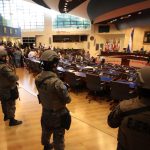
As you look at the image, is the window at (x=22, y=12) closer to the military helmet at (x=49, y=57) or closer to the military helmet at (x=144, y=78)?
the military helmet at (x=49, y=57)

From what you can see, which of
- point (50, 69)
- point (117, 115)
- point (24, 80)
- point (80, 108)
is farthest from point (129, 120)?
point (24, 80)

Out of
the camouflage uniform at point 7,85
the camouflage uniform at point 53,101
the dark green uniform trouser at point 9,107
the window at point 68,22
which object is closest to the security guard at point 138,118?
the camouflage uniform at point 53,101

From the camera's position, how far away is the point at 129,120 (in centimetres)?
161

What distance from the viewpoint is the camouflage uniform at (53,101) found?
2.71 metres

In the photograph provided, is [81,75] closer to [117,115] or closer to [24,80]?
[24,80]

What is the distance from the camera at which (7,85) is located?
14.1ft

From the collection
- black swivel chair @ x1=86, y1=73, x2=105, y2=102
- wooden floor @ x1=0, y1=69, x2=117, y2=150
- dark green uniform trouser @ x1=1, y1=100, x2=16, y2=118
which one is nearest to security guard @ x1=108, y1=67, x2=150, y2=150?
wooden floor @ x1=0, y1=69, x2=117, y2=150

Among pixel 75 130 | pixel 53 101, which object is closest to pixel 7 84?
pixel 75 130

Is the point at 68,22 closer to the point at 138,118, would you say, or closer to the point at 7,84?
the point at 7,84

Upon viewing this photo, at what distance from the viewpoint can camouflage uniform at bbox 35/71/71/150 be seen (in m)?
2.71

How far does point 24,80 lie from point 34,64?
1532 mm

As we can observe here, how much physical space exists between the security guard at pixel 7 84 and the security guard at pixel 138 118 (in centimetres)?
298

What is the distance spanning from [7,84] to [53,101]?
72.8 inches

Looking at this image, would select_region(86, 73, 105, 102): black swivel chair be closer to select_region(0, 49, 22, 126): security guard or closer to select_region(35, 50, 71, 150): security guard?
select_region(0, 49, 22, 126): security guard
